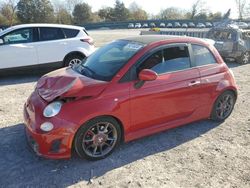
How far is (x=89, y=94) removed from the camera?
3.67m

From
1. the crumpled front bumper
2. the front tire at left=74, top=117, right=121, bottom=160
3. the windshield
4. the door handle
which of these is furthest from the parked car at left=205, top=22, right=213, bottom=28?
the crumpled front bumper

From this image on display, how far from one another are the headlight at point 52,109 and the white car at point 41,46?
508 centimetres

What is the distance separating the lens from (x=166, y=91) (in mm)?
4219

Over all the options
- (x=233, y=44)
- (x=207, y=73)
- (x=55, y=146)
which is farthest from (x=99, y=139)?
(x=233, y=44)

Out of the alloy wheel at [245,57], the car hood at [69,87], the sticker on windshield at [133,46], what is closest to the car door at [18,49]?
the car hood at [69,87]

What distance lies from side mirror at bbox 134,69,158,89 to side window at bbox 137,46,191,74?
147 millimetres

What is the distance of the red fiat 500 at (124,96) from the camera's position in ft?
11.7

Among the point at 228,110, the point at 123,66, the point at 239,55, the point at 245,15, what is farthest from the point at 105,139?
the point at 245,15

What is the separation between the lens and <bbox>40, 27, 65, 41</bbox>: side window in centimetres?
837

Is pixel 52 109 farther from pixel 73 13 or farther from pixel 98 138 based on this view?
pixel 73 13

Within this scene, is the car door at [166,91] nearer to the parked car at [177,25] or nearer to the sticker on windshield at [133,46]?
the sticker on windshield at [133,46]

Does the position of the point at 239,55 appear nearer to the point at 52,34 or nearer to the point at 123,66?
the point at 52,34

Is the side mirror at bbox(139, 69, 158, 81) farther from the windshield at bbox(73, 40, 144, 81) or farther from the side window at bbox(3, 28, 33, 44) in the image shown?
the side window at bbox(3, 28, 33, 44)

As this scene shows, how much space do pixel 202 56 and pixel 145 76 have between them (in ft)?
4.79
